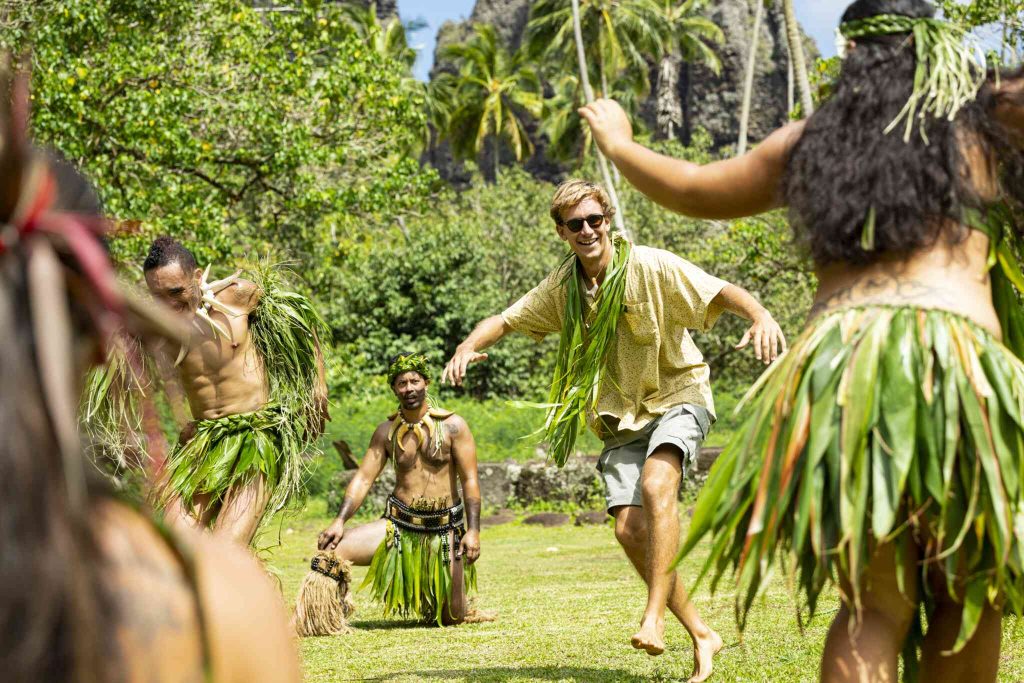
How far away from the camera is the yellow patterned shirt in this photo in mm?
4984

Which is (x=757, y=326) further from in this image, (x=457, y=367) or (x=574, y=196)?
(x=457, y=367)

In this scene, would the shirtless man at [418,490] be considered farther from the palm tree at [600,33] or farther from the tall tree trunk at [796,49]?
the palm tree at [600,33]

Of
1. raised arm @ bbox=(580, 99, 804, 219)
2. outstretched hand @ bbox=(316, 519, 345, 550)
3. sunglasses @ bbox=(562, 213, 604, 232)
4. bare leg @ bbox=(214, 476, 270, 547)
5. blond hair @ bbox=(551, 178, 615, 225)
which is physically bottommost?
outstretched hand @ bbox=(316, 519, 345, 550)

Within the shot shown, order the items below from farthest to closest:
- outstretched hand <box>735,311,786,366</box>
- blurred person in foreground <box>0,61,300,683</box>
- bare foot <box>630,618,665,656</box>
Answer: bare foot <box>630,618,665,656</box>
outstretched hand <box>735,311,786,366</box>
blurred person in foreground <box>0,61,300,683</box>

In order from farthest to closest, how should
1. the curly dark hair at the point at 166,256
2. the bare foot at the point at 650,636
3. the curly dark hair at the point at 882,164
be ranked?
1. the curly dark hair at the point at 166,256
2. the bare foot at the point at 650,636
3. the curly dark hair at the point at 882,164

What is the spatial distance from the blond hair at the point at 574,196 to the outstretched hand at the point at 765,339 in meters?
1.01

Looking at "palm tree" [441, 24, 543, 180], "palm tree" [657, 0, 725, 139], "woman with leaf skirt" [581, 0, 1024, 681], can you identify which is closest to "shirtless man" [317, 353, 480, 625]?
"woman with leaf skirt" [581, 0, 1024, 681]

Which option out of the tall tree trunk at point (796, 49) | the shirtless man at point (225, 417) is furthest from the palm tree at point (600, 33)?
the shirtless man at point (225, 417)

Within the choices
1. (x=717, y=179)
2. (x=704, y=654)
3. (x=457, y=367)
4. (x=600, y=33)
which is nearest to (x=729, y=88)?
(x=600, y=33)

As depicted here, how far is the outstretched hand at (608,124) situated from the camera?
9.92 ft

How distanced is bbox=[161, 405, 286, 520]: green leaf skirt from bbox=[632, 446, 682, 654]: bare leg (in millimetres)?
1854

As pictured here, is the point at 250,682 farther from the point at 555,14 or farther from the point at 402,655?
the point at 555,14

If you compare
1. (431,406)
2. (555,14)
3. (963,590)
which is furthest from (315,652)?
(555,14)

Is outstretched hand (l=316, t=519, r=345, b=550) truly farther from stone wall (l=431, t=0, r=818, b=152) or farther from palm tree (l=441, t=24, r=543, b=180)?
stone wall (l=431, t=0, r=818, b=152)
